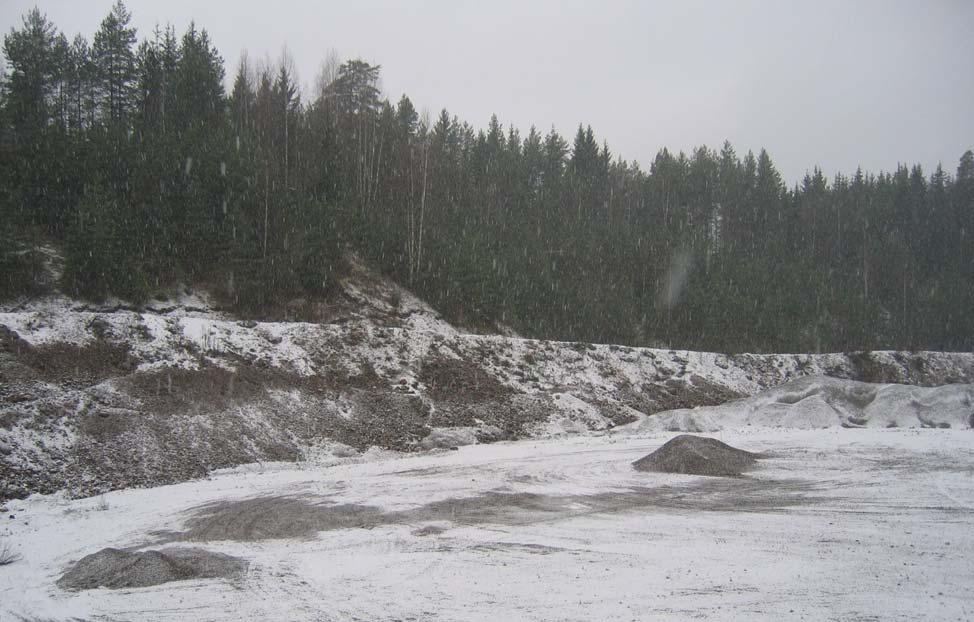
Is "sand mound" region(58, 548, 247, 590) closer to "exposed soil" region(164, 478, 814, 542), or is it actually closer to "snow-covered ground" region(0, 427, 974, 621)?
"snow-covered ground" region(0, 427, 974, 621)

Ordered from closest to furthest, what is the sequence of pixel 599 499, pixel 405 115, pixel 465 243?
pixel 599 499
pixel 465 243
pixel 405 115

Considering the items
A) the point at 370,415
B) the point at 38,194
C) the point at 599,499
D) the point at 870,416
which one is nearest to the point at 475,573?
the point at 599,499

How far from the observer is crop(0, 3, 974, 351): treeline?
93.1ft

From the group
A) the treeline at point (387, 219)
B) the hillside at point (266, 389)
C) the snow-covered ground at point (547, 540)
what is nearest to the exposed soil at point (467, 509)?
the snow-covered ground at point (547, 540)

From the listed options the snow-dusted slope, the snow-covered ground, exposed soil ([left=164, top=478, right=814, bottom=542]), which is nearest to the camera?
the snow-covered ground

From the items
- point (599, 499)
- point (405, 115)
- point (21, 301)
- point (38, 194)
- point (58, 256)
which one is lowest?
point (599, 499)

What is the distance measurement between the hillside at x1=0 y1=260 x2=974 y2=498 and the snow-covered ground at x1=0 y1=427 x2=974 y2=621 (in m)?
1.54

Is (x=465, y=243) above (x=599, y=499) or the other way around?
above

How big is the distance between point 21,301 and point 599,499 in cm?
2457

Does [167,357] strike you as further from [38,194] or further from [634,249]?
[634,249]

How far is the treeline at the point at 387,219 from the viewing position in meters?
28.4

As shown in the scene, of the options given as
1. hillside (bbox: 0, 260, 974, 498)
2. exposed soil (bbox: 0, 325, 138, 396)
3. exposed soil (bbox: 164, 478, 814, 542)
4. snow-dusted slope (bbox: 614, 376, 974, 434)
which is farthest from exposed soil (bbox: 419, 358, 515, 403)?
exposed soil (bbox: 164, 478, 814, 542)

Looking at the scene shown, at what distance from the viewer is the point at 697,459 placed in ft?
42.1

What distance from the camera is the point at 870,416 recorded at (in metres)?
18.9
